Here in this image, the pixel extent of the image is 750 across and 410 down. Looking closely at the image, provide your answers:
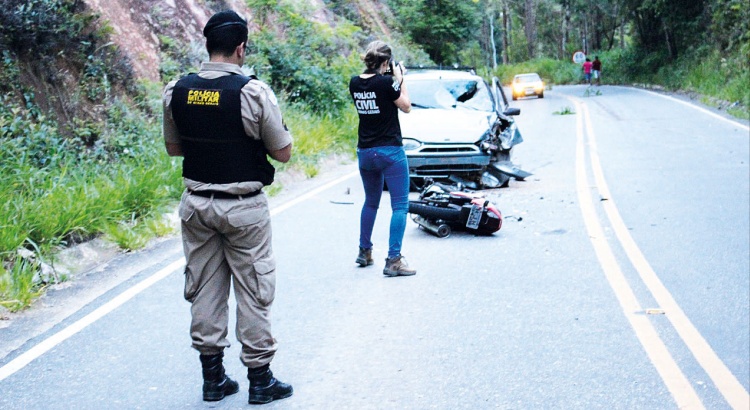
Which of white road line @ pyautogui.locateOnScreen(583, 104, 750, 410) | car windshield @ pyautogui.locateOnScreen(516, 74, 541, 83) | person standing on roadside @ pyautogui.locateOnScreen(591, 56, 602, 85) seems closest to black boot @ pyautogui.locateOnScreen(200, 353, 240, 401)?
white road line @ pyautogui.locateOnScreen(583, 104, 750, 410)

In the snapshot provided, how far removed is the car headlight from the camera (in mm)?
12352

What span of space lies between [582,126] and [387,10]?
69.2 feet

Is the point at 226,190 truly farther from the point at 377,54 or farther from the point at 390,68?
the point at 390,68

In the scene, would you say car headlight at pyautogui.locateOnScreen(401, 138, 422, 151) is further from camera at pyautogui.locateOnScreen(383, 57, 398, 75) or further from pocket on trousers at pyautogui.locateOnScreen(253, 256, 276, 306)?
pocket on trousers at pyautogui.locateOnScreen(253, 256, 276, 306)

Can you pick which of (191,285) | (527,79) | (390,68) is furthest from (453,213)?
(527,79)

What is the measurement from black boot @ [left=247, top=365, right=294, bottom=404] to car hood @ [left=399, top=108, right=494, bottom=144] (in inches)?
313

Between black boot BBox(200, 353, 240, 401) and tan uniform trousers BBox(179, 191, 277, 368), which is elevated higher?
tan uniform trousers BBox(179, 191, 277, 368)

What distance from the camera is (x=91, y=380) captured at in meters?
5.16

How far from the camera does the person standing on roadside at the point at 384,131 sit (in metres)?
7.27

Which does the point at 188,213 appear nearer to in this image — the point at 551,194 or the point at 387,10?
the point at 551,194

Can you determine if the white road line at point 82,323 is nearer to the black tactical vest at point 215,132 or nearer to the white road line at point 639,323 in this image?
the black tactical vest at point 215,132

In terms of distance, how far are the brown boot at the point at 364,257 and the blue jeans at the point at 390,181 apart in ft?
1.11

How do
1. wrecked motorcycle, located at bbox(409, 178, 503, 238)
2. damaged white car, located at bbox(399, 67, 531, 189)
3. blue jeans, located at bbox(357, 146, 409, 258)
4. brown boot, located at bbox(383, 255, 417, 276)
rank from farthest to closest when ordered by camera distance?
1. damaged white car, located at bbox(399, 67, 531, 189)
2. wrecked motorcycle, located at bbox(409, 178, 503, 238)
3. brown boot, located at bbox(383, 255, 417, 276)
4. blue jeans, located at bbox(357, 146, 409, 258)

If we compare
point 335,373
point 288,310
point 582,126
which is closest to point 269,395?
point 335,373
